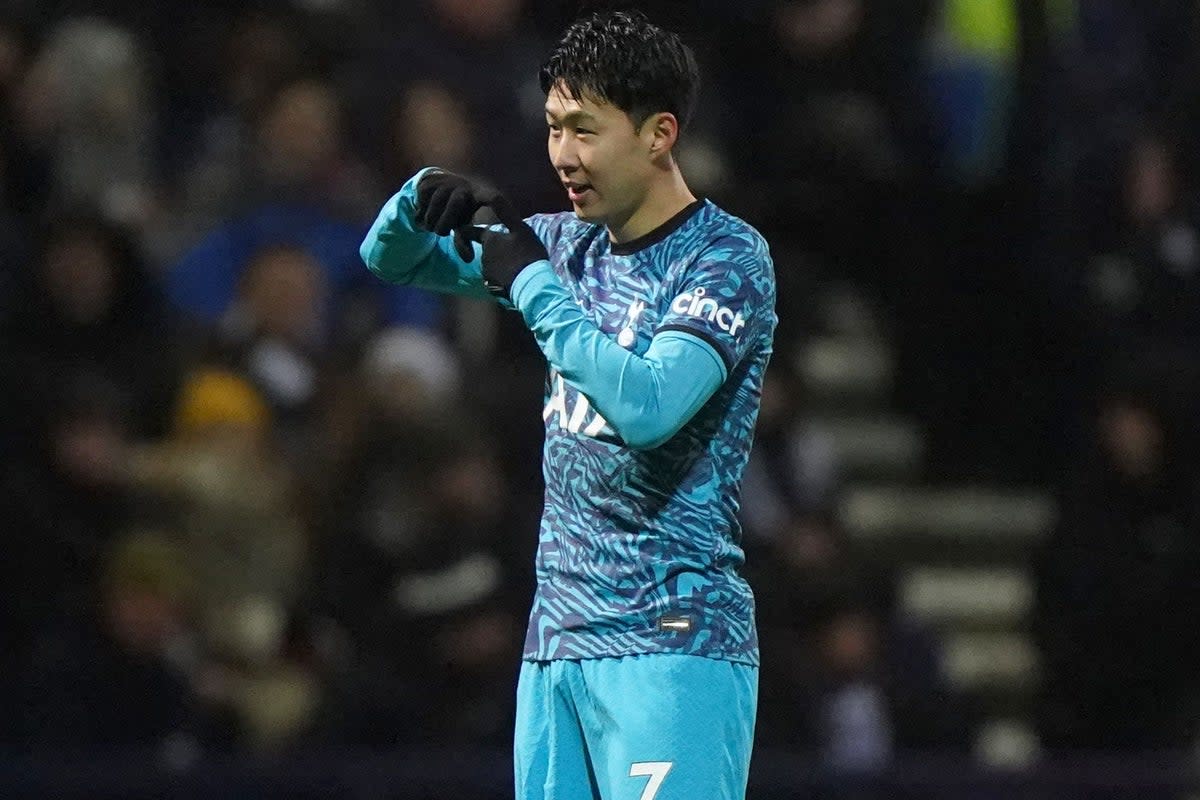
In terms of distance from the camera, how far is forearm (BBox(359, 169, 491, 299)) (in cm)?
306

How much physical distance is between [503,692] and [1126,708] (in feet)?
6.45

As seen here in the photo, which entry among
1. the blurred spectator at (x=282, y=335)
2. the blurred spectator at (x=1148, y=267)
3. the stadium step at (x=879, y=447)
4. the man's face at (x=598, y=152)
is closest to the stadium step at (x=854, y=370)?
the stadium step at (x=879, y=447)

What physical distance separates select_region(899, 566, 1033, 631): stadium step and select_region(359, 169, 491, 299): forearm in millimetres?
3877

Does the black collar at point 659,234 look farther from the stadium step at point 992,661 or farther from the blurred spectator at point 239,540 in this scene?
the stadium step at point 992,661

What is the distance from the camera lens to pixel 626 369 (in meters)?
2.67

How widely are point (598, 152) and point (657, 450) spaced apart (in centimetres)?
42

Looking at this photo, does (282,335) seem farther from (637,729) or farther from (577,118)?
(637,729)

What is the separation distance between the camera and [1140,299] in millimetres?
6711

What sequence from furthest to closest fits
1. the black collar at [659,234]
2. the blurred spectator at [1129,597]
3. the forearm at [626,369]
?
the blurred spectator at [1129,597]
the black collar at [659,234]
the forearm at [626,369]

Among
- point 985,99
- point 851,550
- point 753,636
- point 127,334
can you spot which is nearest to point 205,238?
point 127,334

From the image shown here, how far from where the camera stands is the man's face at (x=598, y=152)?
2.82 meters

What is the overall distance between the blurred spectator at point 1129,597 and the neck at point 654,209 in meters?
3.64

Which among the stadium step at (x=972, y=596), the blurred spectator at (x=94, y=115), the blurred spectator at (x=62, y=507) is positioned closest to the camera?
the blurred spectator at (x=62, y=507)

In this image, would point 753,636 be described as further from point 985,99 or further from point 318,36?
point 985,99
